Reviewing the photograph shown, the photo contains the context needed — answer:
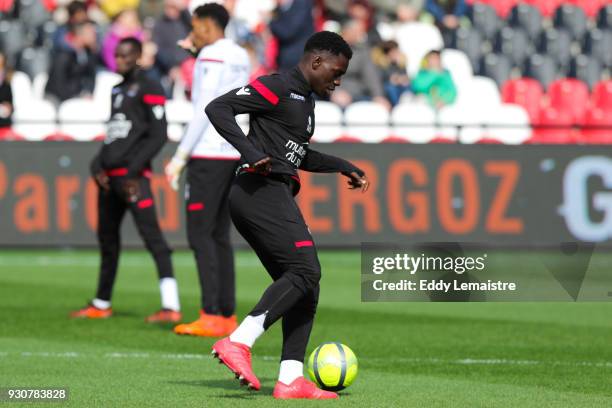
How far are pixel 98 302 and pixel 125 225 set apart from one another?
244 inches

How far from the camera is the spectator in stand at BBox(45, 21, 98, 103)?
66.6 ft

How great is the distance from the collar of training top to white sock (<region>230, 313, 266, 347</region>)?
1341mm

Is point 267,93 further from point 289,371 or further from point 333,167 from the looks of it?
point 289,371

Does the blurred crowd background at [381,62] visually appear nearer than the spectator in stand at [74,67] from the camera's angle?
Yes

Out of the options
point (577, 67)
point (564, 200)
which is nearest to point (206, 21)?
point (564, 200)

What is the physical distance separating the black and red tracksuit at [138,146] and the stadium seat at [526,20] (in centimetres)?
1468

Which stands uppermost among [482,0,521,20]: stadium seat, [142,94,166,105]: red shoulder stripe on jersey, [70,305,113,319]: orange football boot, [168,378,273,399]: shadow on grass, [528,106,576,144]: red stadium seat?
[482,0,521,20]: stadium seat

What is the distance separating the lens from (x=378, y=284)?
9188mm

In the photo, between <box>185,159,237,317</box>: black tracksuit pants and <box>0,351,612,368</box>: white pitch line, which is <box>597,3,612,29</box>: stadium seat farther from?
<box>0,351,612,368</box>: white pitch line

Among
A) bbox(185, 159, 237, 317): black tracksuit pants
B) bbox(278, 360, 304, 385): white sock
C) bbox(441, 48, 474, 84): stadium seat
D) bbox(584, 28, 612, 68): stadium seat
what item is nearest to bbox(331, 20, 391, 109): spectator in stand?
bbox(441, 48, 474, 84): stadium seat

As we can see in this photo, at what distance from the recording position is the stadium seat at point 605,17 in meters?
25.9

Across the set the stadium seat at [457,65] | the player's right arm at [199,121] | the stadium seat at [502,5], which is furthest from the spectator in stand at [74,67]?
the player's right arm at [199,121]

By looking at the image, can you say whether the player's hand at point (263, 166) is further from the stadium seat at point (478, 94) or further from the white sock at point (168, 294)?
the stadium seat at point (478, 94)

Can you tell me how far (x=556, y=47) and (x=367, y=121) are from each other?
6705 mm
